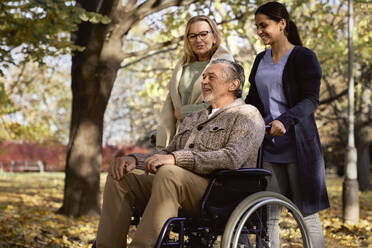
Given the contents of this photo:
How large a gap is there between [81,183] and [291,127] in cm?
492

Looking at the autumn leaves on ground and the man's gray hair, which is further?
the autumn leaves on ground

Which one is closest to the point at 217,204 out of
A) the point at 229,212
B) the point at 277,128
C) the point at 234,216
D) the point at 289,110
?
the point at 229,212

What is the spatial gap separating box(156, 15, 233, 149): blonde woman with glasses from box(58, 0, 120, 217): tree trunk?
12.1 ft

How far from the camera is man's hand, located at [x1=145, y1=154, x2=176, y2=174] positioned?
2.54 metres

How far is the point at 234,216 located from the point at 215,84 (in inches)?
30.9

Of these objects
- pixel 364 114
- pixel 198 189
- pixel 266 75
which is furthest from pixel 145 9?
pixel 364 114

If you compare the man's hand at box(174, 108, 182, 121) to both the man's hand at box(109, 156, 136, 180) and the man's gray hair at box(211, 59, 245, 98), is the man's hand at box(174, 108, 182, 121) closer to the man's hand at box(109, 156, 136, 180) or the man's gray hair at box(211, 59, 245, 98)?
the man's gray hair at box(211, 59, 245, 98)

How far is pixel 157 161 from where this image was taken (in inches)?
100.0

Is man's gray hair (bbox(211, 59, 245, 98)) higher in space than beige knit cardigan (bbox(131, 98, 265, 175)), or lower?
higher

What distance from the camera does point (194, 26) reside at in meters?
3.50

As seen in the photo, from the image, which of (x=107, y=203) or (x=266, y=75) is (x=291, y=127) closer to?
(x=266, y=75)

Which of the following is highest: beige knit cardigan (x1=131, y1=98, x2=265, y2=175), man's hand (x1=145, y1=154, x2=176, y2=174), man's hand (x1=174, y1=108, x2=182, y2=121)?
man's hand (x1=174, y1=108, x2=182, y2=121)

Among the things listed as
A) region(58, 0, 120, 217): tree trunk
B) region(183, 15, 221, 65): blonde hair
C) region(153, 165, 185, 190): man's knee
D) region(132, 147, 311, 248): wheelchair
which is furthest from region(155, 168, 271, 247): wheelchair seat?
region(58, 0, 120, 217): tree trunk

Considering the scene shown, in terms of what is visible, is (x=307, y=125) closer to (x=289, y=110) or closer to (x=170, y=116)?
(x=289, y=110)
